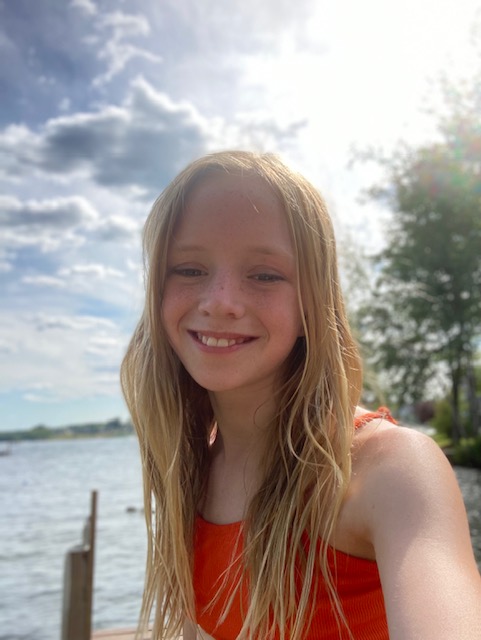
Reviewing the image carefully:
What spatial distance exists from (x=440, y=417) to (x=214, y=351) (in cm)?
3218

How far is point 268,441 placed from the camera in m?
1.82

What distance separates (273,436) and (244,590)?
0.41 meters

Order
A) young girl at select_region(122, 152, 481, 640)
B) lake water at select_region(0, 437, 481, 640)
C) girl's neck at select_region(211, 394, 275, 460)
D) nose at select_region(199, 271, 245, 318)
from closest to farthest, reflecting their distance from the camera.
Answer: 1. young girl at select_region(122, 152, 481, 640)
2. nose at select_region(199, 271, 245, 318)
3. girl's neck at select_region(211, 394, 275, 460)
4. lake water at select_region(0, 437, 481, 640)

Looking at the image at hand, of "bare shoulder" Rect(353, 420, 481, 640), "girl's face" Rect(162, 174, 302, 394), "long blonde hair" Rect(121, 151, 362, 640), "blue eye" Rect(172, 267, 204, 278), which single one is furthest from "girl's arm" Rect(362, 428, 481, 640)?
"blue eye" Rect(172, 267, 204, 278)

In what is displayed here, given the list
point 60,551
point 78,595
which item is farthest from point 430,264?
point 78,595

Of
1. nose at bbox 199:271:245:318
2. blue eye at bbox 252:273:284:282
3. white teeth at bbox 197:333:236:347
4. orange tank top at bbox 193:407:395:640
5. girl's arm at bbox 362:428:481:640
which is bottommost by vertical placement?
orange tank top at bbox 193:407:395:640

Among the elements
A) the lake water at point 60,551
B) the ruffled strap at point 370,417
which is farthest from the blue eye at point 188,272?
the lake water at point 60,551

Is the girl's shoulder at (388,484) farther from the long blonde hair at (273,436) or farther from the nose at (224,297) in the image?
the nose at (224,297)

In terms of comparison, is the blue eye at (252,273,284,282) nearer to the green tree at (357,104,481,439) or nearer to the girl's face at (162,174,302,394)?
the girl's face at (162,174,302,394)

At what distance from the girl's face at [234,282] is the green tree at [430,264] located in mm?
18985

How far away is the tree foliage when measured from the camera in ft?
66.6

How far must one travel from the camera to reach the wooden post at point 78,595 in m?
6.41

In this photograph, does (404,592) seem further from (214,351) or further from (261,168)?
(261,168)

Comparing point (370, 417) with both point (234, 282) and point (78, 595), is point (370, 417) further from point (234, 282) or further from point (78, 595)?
point (78, 595)
